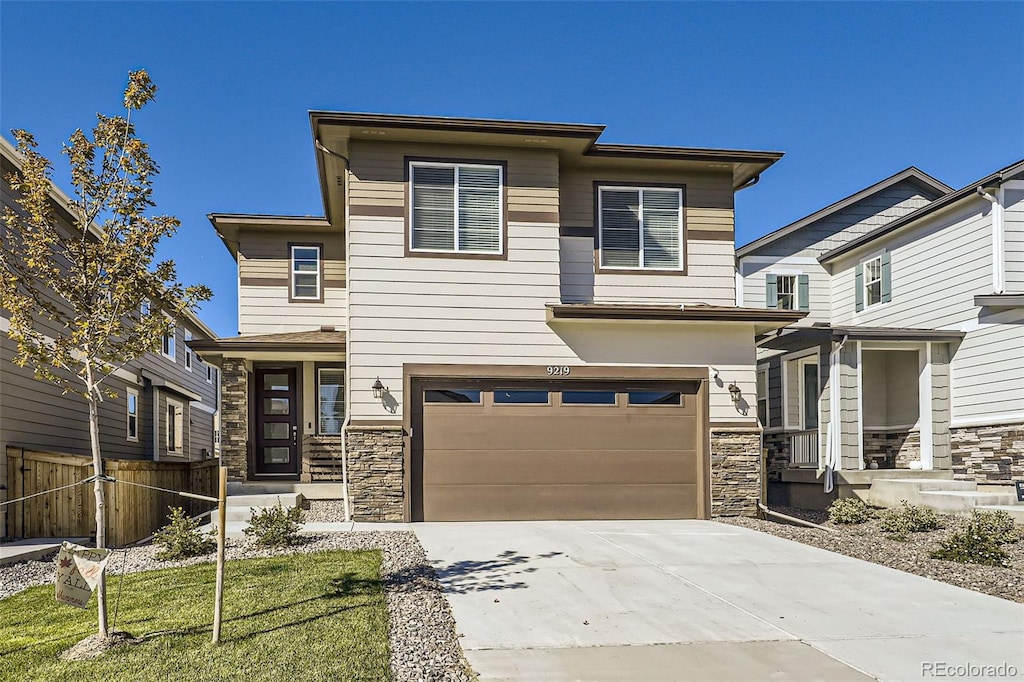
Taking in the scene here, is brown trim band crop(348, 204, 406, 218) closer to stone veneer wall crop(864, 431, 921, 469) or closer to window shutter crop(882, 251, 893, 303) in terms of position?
stone veneer wall crop(864, 431, 921, 469)

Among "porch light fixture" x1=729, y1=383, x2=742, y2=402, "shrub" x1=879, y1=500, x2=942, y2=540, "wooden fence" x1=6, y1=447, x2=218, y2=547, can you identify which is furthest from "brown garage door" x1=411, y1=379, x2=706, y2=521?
"wooden fence" x1=6, y1=447, x2=218, y2=547

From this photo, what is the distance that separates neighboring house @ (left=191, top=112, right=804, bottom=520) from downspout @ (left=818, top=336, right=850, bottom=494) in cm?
317

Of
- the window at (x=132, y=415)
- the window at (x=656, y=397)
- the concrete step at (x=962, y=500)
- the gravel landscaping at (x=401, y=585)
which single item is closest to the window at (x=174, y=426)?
the window at (x=132, y=415)

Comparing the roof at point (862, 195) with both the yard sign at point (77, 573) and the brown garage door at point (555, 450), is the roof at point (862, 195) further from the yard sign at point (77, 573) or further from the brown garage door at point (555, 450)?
the yard sign at point (77, 573)

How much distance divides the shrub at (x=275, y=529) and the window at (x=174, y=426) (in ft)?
38.6

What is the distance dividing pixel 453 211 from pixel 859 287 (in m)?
11.1

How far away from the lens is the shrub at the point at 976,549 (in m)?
8.82

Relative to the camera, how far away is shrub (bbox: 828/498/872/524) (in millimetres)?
12297

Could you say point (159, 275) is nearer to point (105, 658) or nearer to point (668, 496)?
point (105, 658)

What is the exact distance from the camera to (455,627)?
6.02 meters

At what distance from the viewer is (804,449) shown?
15805 mm

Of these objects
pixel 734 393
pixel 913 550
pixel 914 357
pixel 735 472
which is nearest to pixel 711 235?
pixel 734 393

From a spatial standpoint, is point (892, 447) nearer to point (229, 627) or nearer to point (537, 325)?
point (537, 325)

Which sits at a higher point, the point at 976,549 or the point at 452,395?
the point at 452,395
